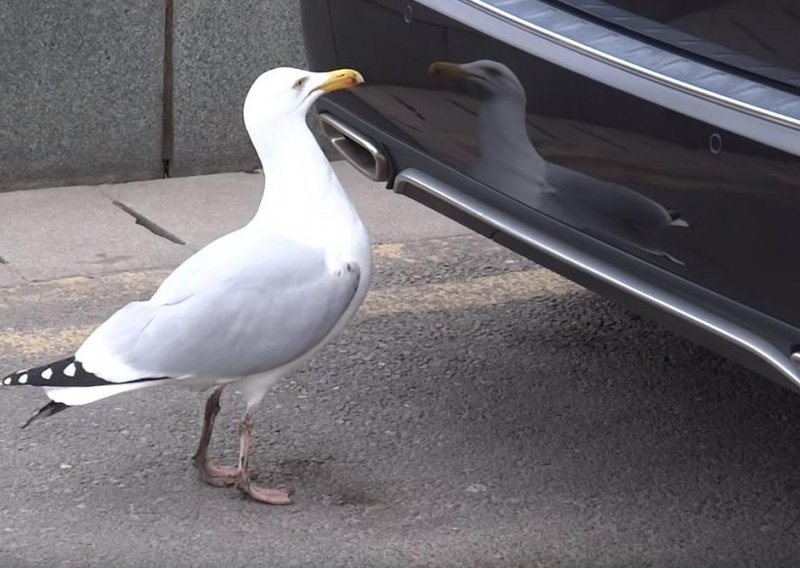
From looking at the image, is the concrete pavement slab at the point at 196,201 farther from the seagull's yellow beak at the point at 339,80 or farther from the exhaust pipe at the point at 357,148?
the seagull's yellow beak at the point at 339,80

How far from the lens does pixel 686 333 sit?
287cm

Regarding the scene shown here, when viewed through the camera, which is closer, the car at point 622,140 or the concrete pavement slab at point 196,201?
the car at point 622,140

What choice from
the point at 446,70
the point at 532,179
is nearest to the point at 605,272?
the point at 532,179

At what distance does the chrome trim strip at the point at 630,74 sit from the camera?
2621 mm

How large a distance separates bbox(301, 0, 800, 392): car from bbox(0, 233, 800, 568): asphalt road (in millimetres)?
533

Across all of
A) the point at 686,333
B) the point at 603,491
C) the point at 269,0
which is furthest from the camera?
the point at 269,0

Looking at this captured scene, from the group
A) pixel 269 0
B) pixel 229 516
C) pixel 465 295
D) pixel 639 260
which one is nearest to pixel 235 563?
pixel 229 516

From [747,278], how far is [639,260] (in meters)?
0.27

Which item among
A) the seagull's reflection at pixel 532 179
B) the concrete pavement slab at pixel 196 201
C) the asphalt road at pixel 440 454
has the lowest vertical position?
the concrete pavement slab at pixel 196 201

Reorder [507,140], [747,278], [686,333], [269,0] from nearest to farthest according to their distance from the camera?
[747,278]
[686,333]
[507,140]
[269,0]

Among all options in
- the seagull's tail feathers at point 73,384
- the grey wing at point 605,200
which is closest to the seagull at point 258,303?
the seagull's tail feathers at point 73,384

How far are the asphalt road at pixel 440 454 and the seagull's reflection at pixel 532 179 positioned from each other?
0.65 meters

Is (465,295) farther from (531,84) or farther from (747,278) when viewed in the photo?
(747,278)

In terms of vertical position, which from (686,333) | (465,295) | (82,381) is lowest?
(465,295)
